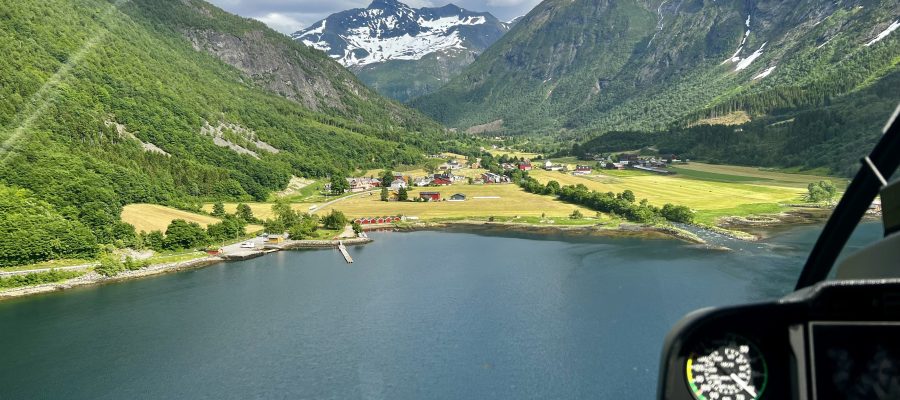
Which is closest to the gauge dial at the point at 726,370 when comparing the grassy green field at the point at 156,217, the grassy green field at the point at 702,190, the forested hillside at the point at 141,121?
the grassy green field at the point at 702,190

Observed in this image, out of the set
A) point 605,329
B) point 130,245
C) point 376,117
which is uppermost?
point 376,117

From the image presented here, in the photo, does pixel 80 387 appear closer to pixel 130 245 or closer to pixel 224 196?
pixel 130 245

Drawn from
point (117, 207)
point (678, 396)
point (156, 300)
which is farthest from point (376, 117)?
point (678, 396)

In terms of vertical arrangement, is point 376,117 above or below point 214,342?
above

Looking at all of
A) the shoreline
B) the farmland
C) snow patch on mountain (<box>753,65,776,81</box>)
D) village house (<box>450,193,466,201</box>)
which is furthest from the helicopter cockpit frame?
snow patch on mountain (<box>753,65,776,81</box>)

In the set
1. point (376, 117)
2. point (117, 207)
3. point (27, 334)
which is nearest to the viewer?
point (27, 334)

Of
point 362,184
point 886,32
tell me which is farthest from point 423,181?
point 886,32

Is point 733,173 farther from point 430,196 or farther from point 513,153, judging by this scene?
point 513,153
